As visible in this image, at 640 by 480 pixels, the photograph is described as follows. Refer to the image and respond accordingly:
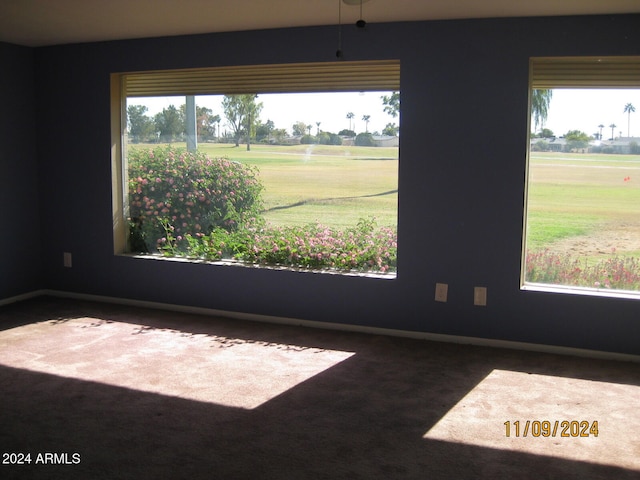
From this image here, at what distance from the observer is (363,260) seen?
4980 millimetres

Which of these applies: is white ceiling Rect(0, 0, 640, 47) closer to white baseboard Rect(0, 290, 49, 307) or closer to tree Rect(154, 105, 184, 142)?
tree Rect(154, 105, 184, 142)

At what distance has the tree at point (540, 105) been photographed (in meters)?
4.39

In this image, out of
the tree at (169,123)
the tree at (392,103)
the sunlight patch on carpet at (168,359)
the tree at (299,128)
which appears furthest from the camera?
the tree at (169,123)

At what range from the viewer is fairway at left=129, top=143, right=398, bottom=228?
4.91 meters

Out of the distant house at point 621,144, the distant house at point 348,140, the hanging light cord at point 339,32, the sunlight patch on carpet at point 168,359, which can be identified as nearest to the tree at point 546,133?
the distant house at point 621,144

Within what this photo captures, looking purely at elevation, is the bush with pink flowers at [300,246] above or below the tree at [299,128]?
below

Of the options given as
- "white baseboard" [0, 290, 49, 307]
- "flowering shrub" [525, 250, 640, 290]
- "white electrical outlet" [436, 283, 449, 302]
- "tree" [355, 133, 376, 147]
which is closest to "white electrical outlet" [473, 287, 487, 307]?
"white electrical outlet" [436, 283, 449, 302]

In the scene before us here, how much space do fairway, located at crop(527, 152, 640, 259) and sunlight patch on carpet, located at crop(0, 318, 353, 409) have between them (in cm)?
165

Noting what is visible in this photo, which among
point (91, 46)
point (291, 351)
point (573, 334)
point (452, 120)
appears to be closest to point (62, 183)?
point (91, 46)

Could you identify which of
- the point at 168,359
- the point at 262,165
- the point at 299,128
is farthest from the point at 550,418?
the point at 262,165

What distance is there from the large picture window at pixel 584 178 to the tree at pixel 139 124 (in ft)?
10.5

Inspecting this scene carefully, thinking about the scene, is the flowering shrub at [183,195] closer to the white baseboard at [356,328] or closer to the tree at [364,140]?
the white baseboard at [356,328]
